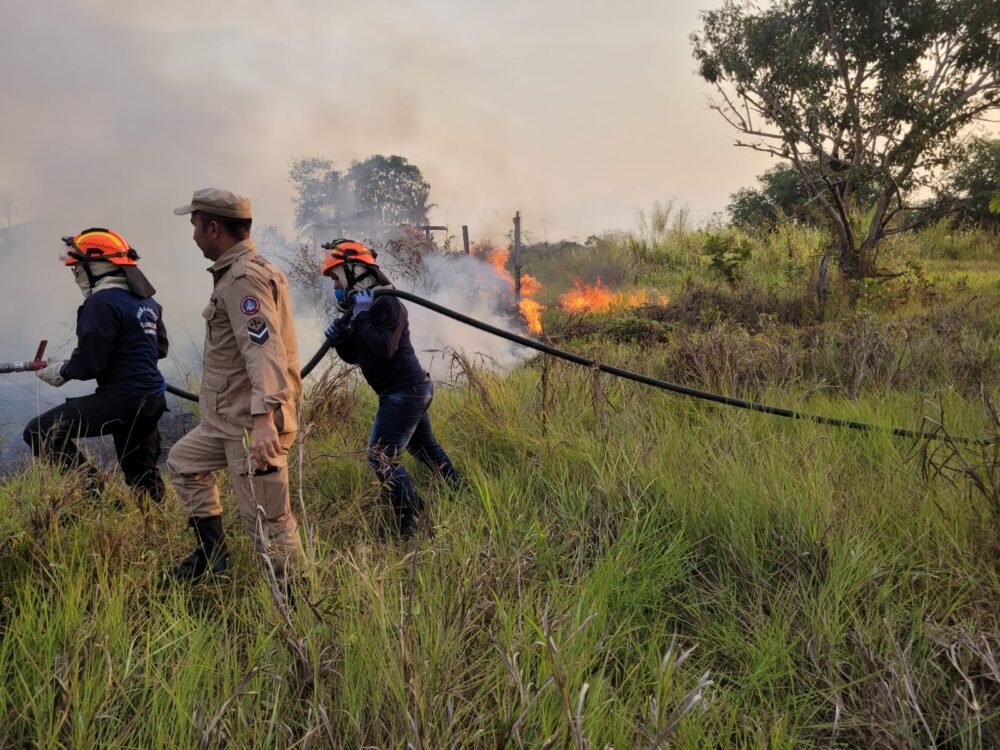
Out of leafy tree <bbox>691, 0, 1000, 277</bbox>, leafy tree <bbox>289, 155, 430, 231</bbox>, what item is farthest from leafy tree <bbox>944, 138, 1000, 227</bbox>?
leafy tree <bbox>289, 155, 430, 231</bbox>

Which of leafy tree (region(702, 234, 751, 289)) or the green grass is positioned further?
leafy tree (region(702, 234, 751, 289))

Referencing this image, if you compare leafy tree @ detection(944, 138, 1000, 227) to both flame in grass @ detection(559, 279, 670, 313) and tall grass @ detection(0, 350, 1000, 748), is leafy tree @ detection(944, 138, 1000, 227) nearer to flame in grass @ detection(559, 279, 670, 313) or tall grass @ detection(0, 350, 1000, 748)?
flame in grass @ detection(559, 279, 670, 313)

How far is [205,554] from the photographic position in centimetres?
267

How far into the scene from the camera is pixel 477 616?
1905mm

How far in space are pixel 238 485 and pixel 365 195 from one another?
2386 centimetres

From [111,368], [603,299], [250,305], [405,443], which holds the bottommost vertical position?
[405,443]

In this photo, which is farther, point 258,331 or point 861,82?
point 861,82

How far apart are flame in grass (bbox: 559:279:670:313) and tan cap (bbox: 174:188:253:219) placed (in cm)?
870

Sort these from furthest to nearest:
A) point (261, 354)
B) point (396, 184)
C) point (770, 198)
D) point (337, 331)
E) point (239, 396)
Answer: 1. point (396, 184)
2. point (770, 198)
3. point (337, 331)
4. point (239, 396)
5. point (261, 354)

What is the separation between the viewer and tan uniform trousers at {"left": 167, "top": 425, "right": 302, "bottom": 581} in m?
2.56

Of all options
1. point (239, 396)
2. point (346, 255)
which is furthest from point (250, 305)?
point (346, 255)

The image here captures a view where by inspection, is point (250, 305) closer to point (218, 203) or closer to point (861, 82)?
point (218, 203)

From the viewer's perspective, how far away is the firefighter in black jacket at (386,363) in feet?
11.0

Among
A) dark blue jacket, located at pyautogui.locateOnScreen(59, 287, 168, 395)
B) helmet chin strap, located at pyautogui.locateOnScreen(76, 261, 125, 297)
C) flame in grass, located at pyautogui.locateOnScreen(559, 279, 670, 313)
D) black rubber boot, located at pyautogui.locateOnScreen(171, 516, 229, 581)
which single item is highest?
helmet chin strap, located at pyautogui.locateOnScreen(76, 261, 125, 297)
